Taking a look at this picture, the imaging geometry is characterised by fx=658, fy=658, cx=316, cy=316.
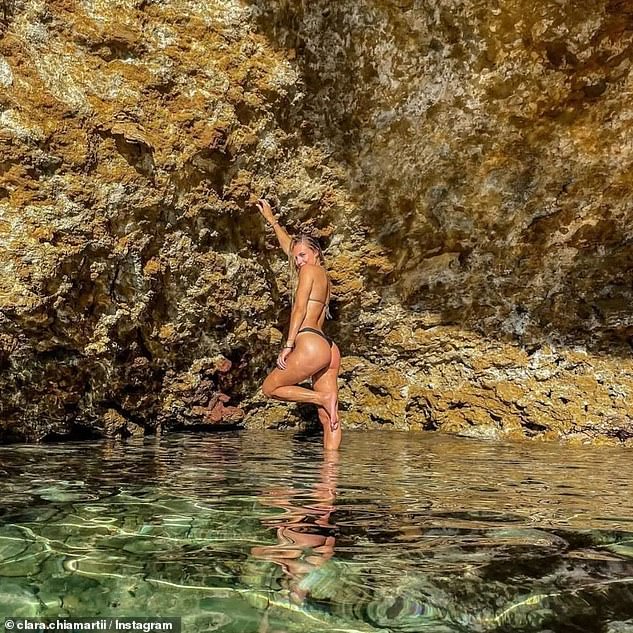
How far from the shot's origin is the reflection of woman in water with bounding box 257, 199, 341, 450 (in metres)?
5.52

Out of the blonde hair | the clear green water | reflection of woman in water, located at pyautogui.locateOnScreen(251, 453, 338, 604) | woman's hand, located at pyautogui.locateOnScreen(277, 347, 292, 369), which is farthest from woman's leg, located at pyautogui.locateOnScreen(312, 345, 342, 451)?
reflection of woman in water, located at pyautogui.locateOnScreen(251, 453, 338, 604)

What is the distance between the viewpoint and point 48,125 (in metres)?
4.86

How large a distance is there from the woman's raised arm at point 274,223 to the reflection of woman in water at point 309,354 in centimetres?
15

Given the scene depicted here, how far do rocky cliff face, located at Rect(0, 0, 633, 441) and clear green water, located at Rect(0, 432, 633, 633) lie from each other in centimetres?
204

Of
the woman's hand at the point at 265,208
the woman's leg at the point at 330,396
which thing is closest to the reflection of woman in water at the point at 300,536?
the woman's leg at the point at 330,396

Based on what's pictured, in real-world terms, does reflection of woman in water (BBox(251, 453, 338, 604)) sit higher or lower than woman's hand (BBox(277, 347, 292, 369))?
lower

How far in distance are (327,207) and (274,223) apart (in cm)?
61

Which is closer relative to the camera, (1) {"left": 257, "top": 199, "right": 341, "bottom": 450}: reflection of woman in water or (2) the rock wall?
(1) {"left": 257, "top": 199, "right": 341, "bottom": 450}: reflection of woman in water

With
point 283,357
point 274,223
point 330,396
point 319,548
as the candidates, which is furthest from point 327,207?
point 319,548

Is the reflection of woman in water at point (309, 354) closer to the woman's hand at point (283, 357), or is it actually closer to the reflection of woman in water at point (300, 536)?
the woman's hand at point (283, 357)

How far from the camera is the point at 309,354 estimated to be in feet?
18.1

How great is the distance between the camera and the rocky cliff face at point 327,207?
16.5 ft

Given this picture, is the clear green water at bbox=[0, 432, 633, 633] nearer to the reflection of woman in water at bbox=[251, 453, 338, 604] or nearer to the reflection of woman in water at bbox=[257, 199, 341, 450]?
the reflection of woman in water at bbox=[251, 453, 338, 604]

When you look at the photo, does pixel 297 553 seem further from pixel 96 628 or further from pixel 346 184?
pixel 346 184
